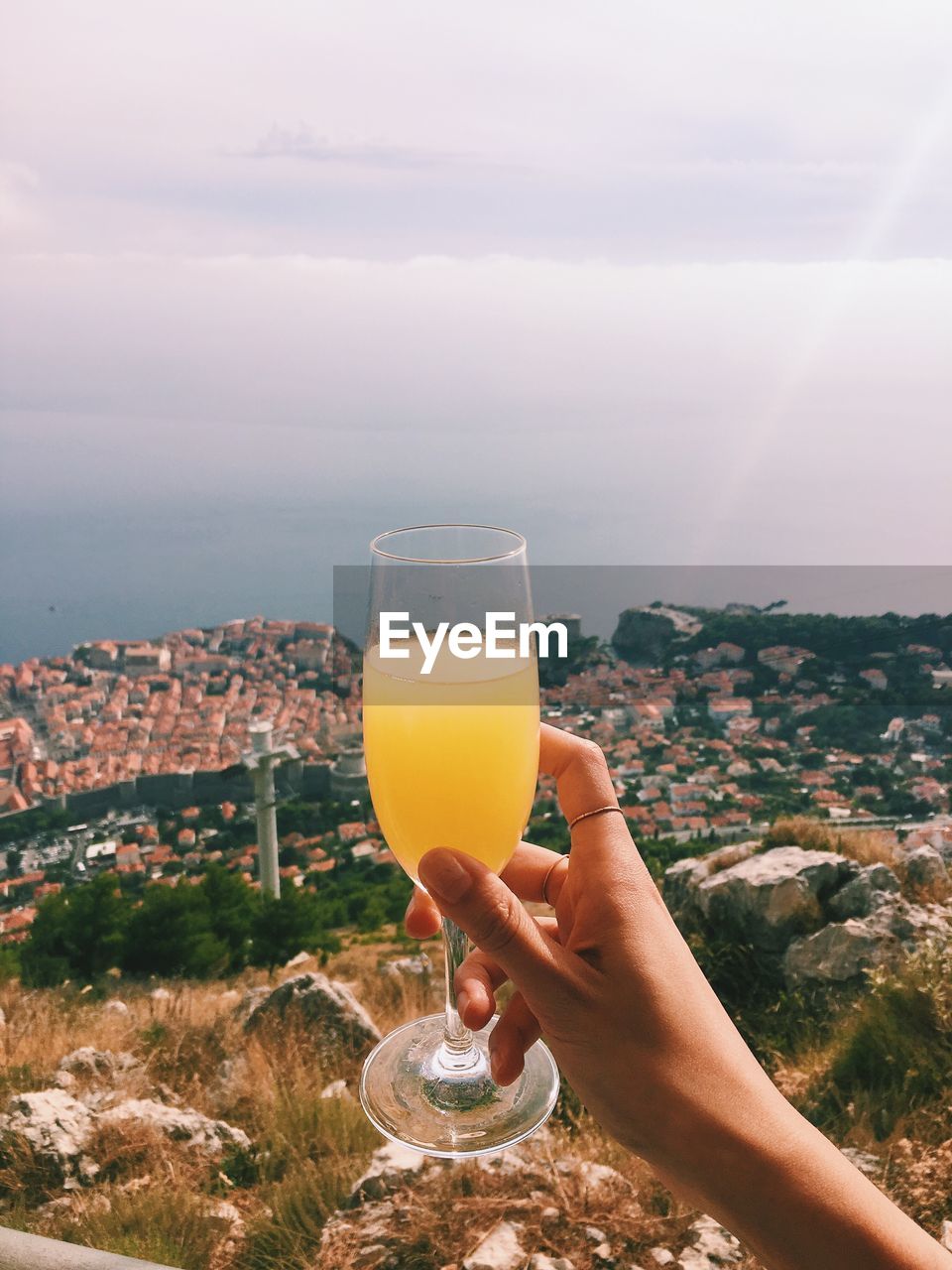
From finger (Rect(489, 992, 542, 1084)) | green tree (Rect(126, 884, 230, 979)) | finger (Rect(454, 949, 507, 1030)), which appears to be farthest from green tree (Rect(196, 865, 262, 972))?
finger (Rect(489, 992, 542, 1084))

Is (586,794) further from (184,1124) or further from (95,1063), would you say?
(95,1063)

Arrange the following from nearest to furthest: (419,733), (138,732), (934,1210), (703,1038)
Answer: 1. (703,1038)
2. (419,733)
3. (934,1210)
4. (138,732)

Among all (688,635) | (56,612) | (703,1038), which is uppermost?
(703,1038)

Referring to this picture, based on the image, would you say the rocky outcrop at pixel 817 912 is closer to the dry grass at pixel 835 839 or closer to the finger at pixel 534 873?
the dry grass at pixel 835 839

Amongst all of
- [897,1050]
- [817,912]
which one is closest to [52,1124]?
[897,1050]

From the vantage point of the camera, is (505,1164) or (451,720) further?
(505,1164)

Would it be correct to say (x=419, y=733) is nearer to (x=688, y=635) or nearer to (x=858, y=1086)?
(x=858, y=1086)

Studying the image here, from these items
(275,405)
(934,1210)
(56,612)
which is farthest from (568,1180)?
(275,405)
